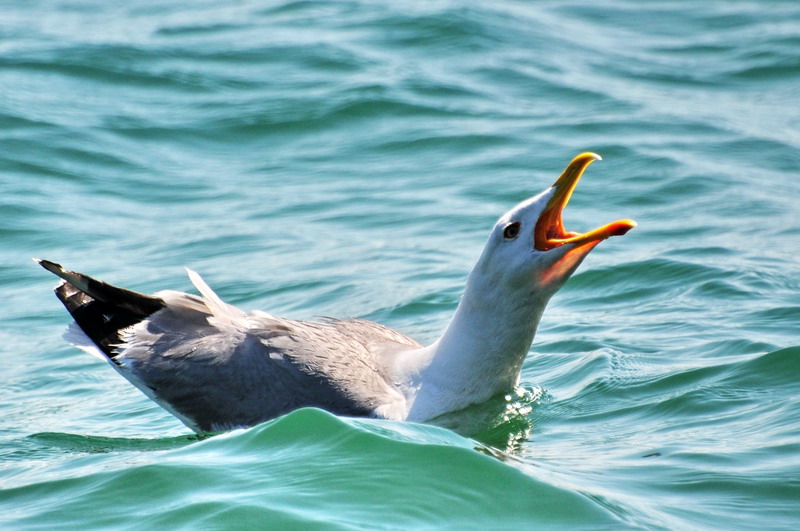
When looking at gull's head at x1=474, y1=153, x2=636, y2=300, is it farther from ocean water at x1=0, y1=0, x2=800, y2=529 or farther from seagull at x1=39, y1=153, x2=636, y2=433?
ocean water at x1=0, y1=0, x2=800, y2=529

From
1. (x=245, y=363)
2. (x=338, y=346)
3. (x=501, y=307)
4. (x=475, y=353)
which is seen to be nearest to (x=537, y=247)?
(x=501, y=307)

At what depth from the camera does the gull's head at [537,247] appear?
637 centimetres

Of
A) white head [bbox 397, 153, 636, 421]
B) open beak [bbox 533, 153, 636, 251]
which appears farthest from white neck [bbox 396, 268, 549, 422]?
open beak [bbox 533, 153, 636, 251]

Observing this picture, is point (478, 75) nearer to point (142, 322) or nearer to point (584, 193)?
point (584, 193)

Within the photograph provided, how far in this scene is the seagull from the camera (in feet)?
21.2

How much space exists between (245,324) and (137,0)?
38.3 feet

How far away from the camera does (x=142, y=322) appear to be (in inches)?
279

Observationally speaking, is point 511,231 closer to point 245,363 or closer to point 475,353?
point 475,353

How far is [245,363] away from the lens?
265 inches

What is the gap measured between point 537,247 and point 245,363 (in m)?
1.67

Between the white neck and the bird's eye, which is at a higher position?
the bird's eye

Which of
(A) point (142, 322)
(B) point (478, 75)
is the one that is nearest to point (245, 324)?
(A) point (142, 322)

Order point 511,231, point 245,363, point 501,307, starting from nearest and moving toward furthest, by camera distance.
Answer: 1. point 511,231
2. point 501,307
3. point 245,363

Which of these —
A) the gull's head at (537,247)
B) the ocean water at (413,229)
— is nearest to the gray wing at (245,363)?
the ocean water at (413,229)
